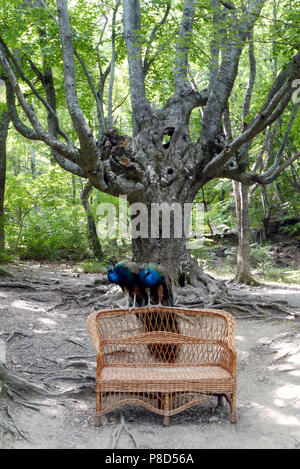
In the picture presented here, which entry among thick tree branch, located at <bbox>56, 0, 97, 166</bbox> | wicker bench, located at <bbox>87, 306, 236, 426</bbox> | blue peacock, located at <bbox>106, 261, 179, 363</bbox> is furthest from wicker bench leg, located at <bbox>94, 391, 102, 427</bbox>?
thick tree branch, located at <bbox>56, 0, 97, 166</bbox>

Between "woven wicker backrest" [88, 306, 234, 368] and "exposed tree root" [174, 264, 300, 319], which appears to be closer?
"woven wicker backrest" [88, 306, 234, 368]

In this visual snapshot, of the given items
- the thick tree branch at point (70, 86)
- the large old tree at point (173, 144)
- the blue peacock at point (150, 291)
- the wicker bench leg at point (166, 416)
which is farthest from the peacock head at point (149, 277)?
the large old tree at point (173, 144)

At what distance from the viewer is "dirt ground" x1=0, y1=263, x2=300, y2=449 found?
3.30 m

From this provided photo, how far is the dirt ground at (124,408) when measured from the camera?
330cm

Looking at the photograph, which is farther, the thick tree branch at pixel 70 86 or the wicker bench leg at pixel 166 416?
the thick tree branch at pixel 70 86

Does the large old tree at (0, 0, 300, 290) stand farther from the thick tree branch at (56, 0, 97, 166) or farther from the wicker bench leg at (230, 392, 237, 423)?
the wicker bench leg at (230, 392, 237, 423)

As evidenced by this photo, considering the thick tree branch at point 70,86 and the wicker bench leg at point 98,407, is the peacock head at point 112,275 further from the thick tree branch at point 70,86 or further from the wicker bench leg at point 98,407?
the thick tree branch at point 70,86

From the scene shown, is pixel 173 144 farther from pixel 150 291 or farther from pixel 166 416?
pixel 166 416

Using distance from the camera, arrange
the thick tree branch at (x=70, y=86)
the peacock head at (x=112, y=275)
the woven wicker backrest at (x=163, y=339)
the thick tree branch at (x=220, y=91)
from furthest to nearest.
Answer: the thick tree branch at (x=220, y=91)
the thick tree branch at (x=70, y=86)
the peacock head at (x=112, y=275)
the woven wicker backrest at (x=163, y=339)

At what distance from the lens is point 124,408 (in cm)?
400

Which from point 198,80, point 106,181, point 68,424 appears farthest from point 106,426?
point 198,80

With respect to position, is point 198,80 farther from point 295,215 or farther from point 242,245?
point 242,245

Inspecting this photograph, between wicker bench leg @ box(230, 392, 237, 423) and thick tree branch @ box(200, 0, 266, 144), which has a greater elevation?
thick tree branch @ box(200, 0, 266, 144)

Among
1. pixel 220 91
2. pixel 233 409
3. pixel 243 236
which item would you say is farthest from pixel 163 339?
pixel 243 236
